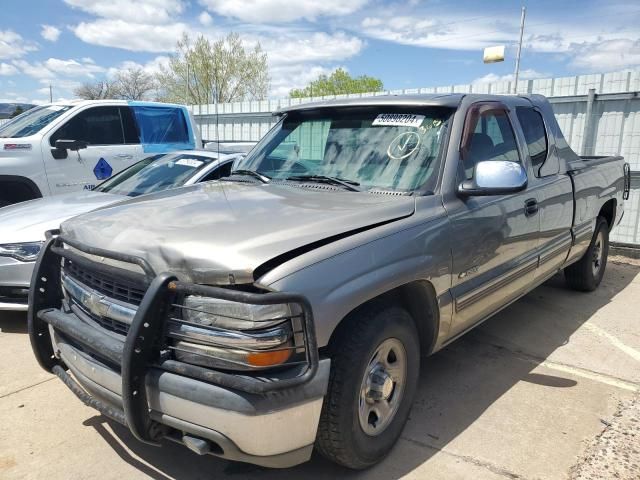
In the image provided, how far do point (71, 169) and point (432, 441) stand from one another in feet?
20.0

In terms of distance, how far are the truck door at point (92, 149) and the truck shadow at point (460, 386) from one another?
15.6 feet

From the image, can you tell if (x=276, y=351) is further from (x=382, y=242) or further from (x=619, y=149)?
(x=619, y=149)

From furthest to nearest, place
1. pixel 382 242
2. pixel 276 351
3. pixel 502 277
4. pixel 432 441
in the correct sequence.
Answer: pixel 502 277 < pixel 432 441 < pixel 382 242 < pixel 276 351

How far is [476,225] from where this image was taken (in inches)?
126

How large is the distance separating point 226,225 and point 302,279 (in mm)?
519

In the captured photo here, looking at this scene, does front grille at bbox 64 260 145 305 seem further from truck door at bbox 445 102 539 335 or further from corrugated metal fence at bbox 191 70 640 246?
corrugated metal fence at bbox 191 70 640 246

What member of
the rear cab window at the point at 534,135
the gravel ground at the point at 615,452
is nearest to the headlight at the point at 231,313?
the gravel ground at the point at 615,452

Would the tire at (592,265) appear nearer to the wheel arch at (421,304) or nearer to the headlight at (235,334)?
the wheel arch at (421,304)

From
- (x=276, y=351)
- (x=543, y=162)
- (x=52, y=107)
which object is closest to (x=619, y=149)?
(x=543, y=162)

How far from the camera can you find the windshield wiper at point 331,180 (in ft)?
10.4

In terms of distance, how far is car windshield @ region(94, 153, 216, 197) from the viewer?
5.60m

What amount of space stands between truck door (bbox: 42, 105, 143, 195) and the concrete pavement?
9.35 feet

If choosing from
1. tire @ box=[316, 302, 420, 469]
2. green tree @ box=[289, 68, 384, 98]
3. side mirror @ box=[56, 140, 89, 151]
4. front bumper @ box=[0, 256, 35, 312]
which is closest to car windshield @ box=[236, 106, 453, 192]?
tire @ box=[316, 302, 420, 469]

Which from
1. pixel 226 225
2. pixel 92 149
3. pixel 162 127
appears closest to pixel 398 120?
pixel 226 225
